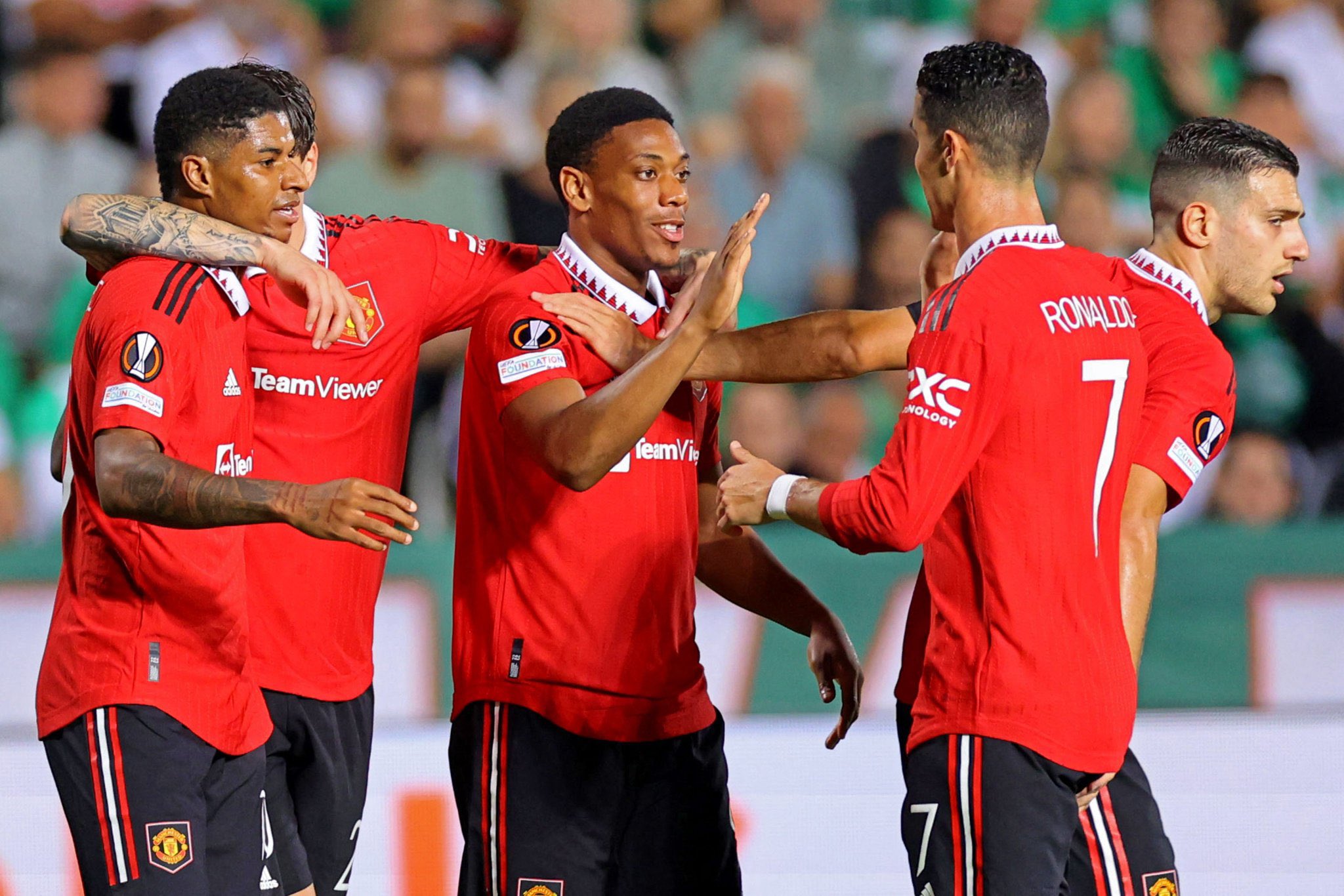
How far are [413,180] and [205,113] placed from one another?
14.8 feet

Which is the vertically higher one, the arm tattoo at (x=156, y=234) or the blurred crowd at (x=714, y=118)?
the blurred crowd at (x=714, y=118)

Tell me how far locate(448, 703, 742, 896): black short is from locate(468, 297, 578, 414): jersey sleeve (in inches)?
27.8

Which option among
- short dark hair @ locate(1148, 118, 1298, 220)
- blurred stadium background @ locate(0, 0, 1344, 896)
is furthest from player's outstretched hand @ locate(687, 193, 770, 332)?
blurred stadium background @ locate(0, 0, 1344, 896)

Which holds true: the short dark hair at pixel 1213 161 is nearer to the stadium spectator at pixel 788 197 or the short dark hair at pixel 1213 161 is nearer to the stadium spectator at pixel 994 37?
the stadium spectator at pixel 788 197

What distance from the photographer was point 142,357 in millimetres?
3086

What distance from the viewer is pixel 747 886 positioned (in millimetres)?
5465

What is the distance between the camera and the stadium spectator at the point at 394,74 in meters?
8.14

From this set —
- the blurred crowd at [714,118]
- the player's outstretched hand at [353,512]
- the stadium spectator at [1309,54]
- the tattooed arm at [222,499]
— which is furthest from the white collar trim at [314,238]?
A: the stadium spectator at [1309,54]

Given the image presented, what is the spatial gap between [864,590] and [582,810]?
3.20 meters

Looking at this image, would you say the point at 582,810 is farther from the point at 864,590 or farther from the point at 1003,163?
the point at 864,590

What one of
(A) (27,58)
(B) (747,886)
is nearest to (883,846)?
(B) (747,886)

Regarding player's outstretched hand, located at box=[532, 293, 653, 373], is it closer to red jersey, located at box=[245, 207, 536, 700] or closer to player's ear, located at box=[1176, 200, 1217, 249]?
red jersey, located at box=[245, 207, 536, 700]

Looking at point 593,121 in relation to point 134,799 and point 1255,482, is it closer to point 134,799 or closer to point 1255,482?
point 134,799

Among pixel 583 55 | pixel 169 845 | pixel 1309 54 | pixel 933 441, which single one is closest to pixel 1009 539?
pixel 933 441
